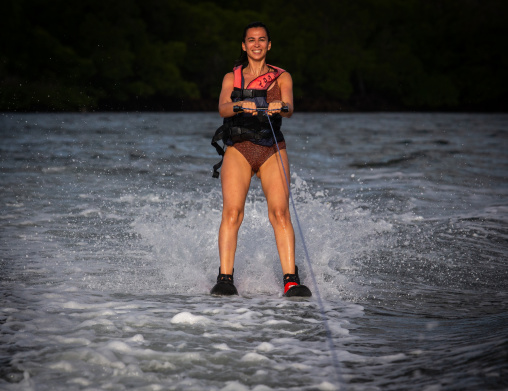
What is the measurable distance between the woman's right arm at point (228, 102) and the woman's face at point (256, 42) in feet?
0.80

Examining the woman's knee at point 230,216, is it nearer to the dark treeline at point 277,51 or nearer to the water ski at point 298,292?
the water ski at point 298,292

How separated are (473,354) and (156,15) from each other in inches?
3071

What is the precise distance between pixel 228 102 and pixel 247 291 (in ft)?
4.94

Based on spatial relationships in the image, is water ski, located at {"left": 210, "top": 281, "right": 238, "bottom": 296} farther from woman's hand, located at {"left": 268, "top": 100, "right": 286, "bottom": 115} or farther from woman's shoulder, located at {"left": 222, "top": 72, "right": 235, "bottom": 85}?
woman's shoulder, located at {"left": 222, "top": 72, "right": 235, "bottom": 85}

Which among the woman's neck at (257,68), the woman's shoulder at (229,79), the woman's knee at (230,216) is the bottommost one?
the woman's knee at (230,216)

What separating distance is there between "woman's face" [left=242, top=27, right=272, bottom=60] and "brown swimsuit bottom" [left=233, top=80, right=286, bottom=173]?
11.2 inches

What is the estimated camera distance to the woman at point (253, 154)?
16.9 feet

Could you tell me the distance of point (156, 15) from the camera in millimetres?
77500

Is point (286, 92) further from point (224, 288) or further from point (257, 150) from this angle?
point (224, 288)

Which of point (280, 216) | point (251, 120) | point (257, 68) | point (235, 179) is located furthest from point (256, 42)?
point (280, 216)

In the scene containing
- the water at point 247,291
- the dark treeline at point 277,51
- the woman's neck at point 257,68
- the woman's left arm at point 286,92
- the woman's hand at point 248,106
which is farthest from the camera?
the dark treeline at point 277,51

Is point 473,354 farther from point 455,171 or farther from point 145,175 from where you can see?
point 455,171

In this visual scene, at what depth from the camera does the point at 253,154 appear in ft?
17.1

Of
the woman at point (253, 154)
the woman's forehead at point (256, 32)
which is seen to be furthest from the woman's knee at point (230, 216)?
the woman's forehead at point (256, 32)
